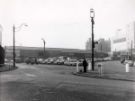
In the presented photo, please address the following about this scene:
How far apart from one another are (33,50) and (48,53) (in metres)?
7.19

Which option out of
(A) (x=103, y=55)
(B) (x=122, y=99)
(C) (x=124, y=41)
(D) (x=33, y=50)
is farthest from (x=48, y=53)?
(B) (x=122, y=99)

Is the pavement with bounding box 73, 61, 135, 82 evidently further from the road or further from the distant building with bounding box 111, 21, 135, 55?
the distant building with bounding box 111, 21, 135, 55

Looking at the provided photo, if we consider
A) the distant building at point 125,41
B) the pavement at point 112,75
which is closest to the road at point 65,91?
the pavement at point 112,75

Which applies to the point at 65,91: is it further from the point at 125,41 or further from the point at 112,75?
the point at 125,41

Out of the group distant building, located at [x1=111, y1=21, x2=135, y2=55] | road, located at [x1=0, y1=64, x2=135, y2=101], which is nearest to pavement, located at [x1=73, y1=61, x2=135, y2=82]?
road, located at [x1=0, y1=64, x2=135, y2=101]

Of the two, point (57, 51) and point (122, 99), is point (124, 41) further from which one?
point (122, 99)

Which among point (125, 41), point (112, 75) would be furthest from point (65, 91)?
point (125, 41)

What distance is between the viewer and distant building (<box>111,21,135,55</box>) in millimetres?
131625

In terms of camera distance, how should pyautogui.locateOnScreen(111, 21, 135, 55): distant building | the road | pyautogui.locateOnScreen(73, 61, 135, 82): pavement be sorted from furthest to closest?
pyautogui.locateOnScreen(111, 21, 135, 55): distant building < pyautogui.locateOnScreen(73, 61, 135, 82): pavement < the road

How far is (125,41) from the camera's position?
143500mm

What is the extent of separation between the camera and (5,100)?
10422 millimetres

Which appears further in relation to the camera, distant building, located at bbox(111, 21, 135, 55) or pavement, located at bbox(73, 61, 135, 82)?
distant building, located at bbox(111, 21, 135, 55)

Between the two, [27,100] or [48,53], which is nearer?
[27,100]

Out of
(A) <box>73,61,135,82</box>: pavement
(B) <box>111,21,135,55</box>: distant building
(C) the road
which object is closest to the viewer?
(C) the road
